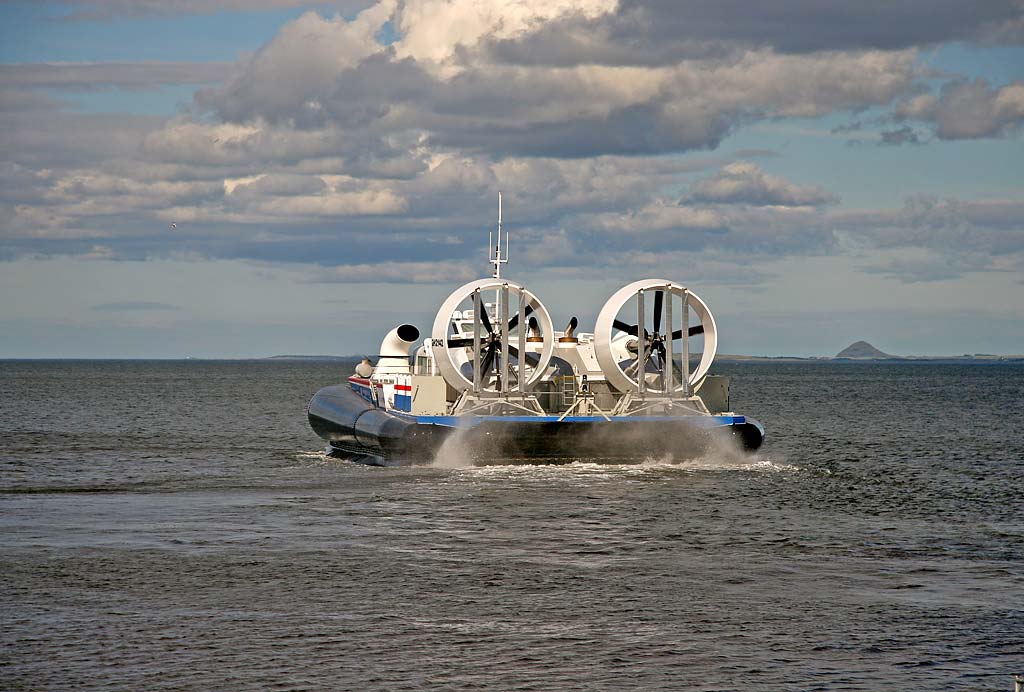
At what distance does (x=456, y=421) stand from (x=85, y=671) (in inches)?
708

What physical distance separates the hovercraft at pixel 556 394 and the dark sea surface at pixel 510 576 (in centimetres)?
80

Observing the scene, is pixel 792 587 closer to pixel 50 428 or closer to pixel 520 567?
pixel 520 567

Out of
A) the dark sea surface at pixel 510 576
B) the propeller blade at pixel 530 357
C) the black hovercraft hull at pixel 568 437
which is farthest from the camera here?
the propeller blade at pixel 530 357

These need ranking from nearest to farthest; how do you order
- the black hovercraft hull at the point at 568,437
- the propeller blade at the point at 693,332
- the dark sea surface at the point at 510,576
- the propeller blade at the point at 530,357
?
the dark sea surface at the point at 510,576 → the black hovercraft hull at the point at 568,437 → the propeller blade at the point at 693,332 → the propeller blade at the point at 530,357

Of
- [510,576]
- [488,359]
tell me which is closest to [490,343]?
[488,359]

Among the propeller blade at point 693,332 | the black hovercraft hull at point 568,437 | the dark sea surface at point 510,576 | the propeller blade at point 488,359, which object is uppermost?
the propeller blade at point 693,332

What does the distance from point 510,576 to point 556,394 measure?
15.6m

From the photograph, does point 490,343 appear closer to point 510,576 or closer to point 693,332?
point 693,332

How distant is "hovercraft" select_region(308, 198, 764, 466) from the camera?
30422mm

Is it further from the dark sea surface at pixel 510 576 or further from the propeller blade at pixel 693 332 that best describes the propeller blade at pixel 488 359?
the propeller blade at pixel 693 332

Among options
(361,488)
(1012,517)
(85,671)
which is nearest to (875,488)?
(1012,517)

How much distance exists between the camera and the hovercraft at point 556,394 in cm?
3042

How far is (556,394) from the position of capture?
3369cm

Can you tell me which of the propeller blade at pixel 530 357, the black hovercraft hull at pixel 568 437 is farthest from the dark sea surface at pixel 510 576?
the propeller blade at pixel 530 357
